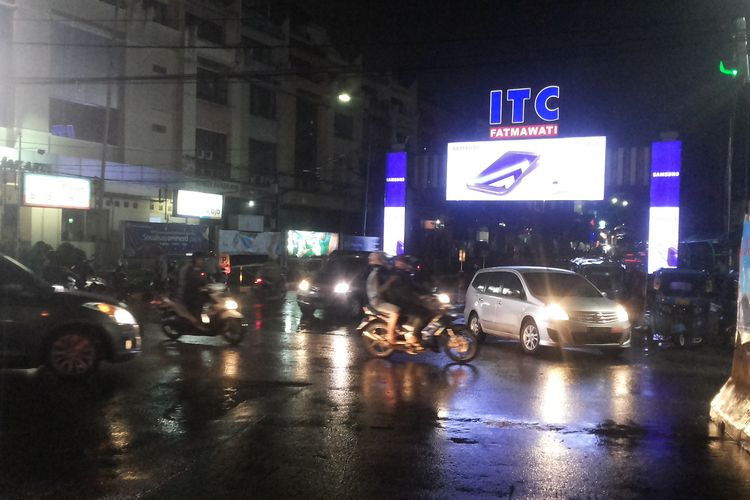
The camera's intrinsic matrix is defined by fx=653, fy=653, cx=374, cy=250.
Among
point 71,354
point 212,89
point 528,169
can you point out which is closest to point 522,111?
point 528,169

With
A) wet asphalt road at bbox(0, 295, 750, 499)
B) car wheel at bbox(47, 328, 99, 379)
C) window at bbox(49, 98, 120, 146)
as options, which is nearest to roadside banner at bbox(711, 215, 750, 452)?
wet asphalt road at bbox(0, 295, 750, 499)

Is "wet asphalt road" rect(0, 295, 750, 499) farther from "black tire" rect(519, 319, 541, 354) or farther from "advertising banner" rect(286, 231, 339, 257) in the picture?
"advertising banner" rect(286, 231, 339, 257)

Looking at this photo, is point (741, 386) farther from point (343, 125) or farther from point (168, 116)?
point (343, 125)

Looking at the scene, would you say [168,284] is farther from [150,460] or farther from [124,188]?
[150,460]

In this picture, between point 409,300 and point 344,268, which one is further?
point 344,268

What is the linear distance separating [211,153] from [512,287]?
2965cm

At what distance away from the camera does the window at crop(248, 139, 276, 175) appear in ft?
141

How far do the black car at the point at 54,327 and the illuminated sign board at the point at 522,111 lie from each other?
24822mm

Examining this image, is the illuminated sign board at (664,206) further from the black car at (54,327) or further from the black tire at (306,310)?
the black car at (54,327)

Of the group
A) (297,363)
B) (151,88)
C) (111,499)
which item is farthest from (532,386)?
(151,88)

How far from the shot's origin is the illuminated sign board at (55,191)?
2442 centimetres

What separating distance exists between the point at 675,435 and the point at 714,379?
385cm

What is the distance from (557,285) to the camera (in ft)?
42.1

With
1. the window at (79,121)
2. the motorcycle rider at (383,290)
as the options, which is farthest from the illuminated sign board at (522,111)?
the motorcycle rider at (383,290)
